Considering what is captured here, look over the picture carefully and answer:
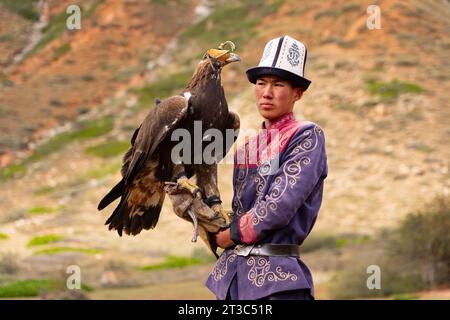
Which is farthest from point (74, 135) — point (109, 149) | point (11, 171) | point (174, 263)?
point (174, 263)

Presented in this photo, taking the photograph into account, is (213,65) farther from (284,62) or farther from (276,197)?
(276,197)

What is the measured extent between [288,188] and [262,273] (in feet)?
1.37

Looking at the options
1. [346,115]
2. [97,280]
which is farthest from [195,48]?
[97,280]

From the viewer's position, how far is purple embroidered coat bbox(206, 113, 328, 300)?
3643 mm

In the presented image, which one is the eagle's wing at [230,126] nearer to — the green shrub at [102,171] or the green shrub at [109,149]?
the green shrub at [102,171]

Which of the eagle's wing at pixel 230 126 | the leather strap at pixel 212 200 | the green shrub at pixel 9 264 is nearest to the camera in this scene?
the leather strap at pixel 212 200

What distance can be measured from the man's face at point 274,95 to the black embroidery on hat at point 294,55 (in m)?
0.10

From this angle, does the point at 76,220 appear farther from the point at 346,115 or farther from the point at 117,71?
the point at 117,71

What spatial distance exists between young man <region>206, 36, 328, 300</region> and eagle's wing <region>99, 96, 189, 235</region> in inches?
20.9

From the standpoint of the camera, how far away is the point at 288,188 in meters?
3.63

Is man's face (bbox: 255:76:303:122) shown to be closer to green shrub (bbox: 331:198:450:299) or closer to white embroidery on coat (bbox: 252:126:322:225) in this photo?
white embroidery on coat (bbox: 252:126:322:225)

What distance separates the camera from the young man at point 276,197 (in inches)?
144

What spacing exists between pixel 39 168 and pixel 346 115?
41.9ft

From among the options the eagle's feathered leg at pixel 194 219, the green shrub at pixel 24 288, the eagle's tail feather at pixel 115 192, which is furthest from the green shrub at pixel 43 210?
the eagle's feathered leg at pixel 194 219
